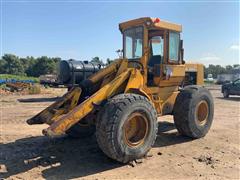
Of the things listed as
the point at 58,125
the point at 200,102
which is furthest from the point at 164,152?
the point at 58,125

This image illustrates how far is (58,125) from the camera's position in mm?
5949

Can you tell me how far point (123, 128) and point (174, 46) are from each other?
3.21 meters

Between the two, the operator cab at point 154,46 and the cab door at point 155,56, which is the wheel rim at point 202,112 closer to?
the operator cab at point 154,46

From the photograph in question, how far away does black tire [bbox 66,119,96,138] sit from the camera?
8.03 m

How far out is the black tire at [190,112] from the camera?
26.8ft

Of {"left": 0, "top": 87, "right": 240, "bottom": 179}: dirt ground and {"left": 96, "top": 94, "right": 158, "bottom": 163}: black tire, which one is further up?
{"left": 96, "top": 94, "right": 158, "bottom": 163}: black tire

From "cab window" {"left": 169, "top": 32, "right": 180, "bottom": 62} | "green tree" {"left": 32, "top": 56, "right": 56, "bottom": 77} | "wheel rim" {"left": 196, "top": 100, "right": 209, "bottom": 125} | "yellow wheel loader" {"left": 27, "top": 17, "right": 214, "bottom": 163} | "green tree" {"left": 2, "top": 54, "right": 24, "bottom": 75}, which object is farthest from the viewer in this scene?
"green tree" {"left": 2, "top": 54, "right": 24, "bottom": 75}

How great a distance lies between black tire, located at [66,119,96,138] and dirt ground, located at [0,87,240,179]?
0.13 m

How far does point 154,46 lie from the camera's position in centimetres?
827

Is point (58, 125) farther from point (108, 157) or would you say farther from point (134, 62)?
point (134, 62)

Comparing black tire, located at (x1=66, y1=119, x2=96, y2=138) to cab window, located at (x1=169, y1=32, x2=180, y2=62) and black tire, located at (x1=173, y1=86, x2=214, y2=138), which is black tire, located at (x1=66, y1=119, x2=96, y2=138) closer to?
black tire, located at (x1=173, y1=86, x2=214, y2=138)

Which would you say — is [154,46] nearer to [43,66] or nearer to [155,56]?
[155,56]

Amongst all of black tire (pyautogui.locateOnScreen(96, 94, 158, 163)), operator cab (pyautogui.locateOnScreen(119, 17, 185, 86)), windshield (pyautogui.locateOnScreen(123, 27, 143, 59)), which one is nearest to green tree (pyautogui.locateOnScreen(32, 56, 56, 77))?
windshield (pyautogui.locateOnScreen(123, 27, 143, 59))

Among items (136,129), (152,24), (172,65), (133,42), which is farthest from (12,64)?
(136,129)
